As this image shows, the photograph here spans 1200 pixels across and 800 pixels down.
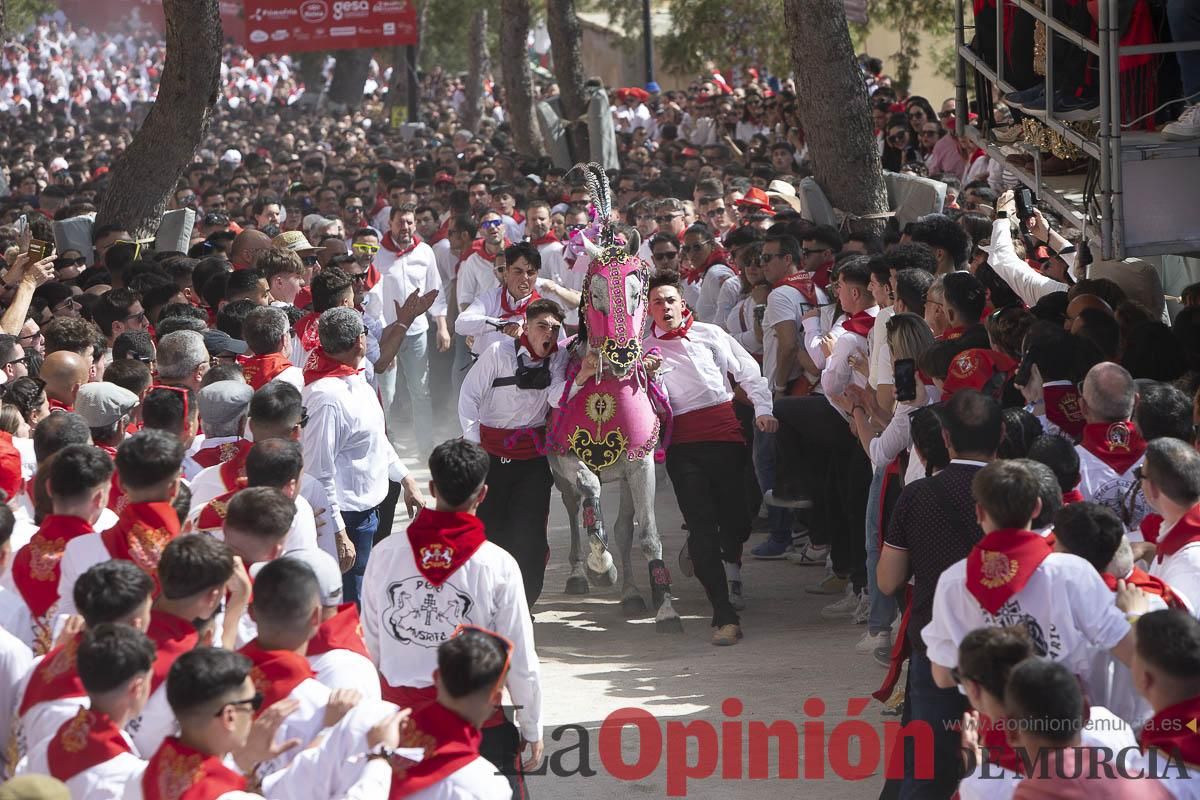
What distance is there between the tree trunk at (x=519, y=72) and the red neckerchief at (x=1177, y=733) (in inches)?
805

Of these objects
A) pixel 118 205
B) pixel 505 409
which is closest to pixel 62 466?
pixel 505 409

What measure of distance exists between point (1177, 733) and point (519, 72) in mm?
20583

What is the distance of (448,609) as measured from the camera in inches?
200

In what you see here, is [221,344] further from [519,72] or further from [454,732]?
[519,72]

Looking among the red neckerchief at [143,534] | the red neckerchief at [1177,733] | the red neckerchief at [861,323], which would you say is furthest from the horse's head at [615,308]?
the red neckerchief at [1177,733]

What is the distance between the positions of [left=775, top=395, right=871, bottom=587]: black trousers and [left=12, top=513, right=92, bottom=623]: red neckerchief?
14.6ft

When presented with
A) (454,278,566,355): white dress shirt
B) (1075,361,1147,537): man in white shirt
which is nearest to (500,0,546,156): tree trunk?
(454,278,566,355): white dress shirt

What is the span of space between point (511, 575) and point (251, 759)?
127 cm

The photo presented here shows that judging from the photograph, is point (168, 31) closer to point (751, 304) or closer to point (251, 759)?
point (751, 304)

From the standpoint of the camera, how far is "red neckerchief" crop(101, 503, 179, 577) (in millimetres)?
5066

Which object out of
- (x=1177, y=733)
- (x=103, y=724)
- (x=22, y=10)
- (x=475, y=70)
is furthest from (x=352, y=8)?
(x=1177, y=733)

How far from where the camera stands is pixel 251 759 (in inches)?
161

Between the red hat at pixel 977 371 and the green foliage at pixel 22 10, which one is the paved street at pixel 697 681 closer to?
the red hat at pixel 977 371

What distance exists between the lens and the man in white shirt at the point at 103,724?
3.92 meters
